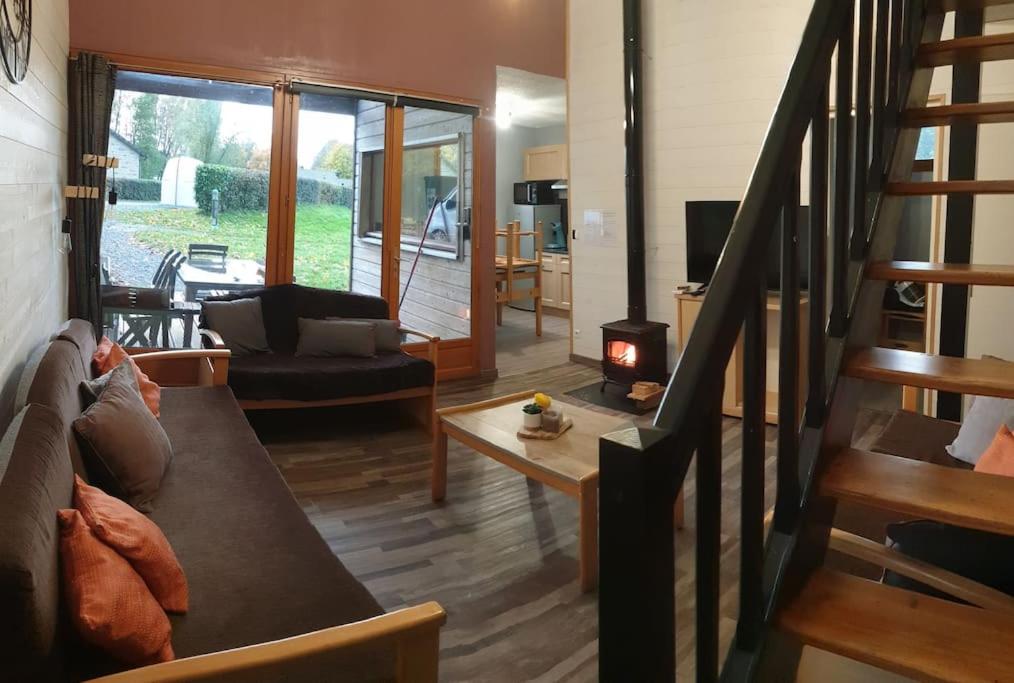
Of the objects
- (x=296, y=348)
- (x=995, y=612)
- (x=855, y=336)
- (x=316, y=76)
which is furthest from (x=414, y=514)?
(x=316, y=76)

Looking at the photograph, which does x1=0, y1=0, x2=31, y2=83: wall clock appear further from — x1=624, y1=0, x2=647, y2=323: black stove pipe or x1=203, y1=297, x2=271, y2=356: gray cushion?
x1=624, y1=0, x2=647, y2=323: black stove pipe

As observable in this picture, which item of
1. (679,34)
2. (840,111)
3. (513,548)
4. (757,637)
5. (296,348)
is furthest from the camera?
(679,34)

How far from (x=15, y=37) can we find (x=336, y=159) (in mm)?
3065

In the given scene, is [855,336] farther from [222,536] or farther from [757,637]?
[222,536]

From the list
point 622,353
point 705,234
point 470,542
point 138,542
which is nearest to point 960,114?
point 470,542

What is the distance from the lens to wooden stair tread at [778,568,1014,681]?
46.4 inches

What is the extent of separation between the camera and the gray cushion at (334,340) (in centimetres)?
489

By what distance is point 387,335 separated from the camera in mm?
5105

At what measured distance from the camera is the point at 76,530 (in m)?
1.55

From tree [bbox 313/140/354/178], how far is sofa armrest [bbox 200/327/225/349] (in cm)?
153

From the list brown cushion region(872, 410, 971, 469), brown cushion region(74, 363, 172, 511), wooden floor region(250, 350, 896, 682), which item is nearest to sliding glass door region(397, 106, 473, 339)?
wooden floor region(250, 350, 896, 682)

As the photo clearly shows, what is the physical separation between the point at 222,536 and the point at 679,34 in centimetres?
516

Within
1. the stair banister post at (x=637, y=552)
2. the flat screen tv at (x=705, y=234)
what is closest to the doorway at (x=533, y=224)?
the flat screen tv at (x=705, y=234)

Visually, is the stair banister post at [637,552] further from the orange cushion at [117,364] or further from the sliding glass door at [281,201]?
the sliding glass door at [281,201]
